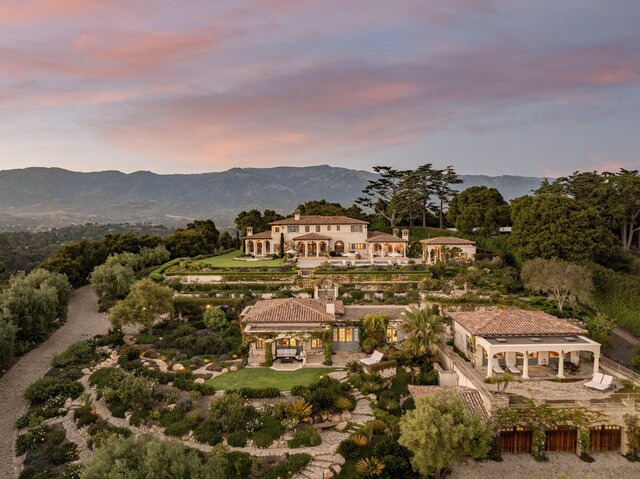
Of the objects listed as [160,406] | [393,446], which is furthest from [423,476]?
[160,406]

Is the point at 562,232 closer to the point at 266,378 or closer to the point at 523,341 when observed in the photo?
the point at 523,341

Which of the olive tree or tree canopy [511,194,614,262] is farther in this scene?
tree canopy [511,194,614,262]

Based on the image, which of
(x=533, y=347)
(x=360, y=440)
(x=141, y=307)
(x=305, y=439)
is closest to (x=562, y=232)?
(x=533, y=347)

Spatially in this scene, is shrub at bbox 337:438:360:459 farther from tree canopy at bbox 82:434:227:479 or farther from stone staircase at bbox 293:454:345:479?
tree canopy at bbox 82:434:227:479

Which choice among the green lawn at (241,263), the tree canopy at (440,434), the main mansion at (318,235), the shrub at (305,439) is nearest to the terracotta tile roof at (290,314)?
the shrub at (305,439)

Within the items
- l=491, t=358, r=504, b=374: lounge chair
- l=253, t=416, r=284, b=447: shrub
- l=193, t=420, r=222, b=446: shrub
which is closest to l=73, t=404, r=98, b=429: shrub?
l=193, t=420, r=222, b=446: shrub

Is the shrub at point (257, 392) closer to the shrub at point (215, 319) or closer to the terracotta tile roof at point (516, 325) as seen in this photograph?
the shrub at point (215, 319)
